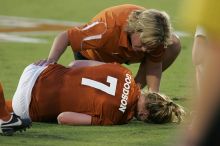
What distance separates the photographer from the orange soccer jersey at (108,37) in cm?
608

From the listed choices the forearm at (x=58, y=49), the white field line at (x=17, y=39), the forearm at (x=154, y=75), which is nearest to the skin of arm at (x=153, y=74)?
the forearm at (x=154, y=75)

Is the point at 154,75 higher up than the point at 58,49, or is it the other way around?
the point at 58,49

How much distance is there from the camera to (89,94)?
18.3ft

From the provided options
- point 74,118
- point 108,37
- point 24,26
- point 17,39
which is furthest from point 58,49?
point 24,26

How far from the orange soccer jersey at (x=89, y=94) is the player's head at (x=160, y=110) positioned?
0.33ft

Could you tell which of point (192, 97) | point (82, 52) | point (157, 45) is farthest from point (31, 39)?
point (192, 97)

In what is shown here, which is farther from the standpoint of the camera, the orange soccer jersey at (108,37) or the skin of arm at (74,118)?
the orange soccer jersey at (108,37)

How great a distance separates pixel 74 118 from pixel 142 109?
0.48 m

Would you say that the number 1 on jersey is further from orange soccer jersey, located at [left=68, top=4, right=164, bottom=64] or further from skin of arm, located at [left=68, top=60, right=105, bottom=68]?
orange soccer jersey, located at [left=68, top=4, right=164, bottom=64]

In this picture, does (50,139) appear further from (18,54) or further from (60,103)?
(18,54)

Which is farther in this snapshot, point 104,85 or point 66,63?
point 66,63

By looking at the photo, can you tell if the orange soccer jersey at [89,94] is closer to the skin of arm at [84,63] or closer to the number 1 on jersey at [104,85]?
the number 1 on jersey at [104,85]

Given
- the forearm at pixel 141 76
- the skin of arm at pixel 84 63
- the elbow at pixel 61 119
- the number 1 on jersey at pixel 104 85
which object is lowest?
the elbow at pixel 61 119

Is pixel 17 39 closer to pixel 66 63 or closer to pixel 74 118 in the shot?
pixel 66 63
